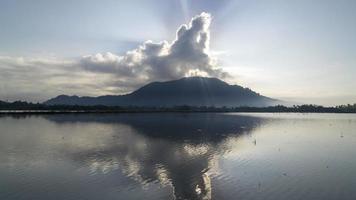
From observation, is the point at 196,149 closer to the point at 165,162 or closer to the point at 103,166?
the point at 165,162

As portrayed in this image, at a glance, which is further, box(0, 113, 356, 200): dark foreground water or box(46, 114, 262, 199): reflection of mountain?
box(46, 114, 262, 199): reflection of mountain

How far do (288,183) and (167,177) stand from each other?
10795 mm

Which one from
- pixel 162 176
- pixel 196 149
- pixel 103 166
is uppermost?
pixel 196 149

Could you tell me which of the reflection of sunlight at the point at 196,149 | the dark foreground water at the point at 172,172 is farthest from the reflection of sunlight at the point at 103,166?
the reflection of sunlight at the point at 196,149

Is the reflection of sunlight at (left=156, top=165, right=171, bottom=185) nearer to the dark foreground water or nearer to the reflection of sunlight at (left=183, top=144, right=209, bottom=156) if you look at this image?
the dark foreground water

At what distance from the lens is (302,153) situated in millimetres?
47188

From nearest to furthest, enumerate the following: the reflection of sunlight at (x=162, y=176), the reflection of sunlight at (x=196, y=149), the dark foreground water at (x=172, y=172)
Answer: the dark foreground water at (x=172, y=172), the reflection of sunlight at (x=162, y=176), the reflection of sunlight at (x=196, y=149)

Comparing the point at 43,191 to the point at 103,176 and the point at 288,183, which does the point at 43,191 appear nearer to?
the point at 103,176

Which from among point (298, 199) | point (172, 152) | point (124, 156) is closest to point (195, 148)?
point (172, 152)

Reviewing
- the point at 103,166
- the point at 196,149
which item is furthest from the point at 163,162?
the point at 196,149

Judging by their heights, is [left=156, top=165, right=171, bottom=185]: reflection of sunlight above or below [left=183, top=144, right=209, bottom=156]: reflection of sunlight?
below

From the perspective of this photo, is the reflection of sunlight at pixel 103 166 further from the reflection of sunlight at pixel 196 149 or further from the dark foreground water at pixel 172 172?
the reflection of sunlight at pixel 196 149

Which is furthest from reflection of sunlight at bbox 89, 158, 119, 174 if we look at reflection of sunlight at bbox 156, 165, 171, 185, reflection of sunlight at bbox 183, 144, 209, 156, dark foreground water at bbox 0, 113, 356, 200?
reflection of sunlight at bbox 183, 144, 209, 156

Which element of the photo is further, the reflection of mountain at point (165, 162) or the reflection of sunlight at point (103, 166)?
the reflection of sunlight at point (103, 166)
